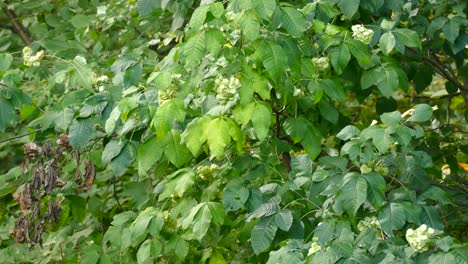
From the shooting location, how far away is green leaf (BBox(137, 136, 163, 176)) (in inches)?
155

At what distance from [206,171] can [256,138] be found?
0.89 feet

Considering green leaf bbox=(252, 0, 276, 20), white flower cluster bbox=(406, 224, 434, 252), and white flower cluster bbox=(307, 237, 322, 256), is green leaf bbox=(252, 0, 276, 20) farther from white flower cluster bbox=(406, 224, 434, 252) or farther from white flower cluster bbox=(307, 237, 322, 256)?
white flower cluster bbox=(406, 224, 434, 252)

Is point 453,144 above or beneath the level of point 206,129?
beneath

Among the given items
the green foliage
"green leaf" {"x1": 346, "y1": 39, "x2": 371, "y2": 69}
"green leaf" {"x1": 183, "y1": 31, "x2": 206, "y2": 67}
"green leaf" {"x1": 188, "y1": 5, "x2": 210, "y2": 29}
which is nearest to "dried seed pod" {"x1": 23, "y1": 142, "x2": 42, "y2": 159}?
the green foliage

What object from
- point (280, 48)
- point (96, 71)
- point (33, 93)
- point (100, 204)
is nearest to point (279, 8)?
point (280, 48)

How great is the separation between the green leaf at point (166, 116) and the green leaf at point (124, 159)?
0.42 metres

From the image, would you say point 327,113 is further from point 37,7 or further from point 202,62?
point 37,7

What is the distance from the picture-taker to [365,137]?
11.9 ft

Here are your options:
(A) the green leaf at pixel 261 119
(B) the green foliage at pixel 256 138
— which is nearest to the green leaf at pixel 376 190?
(B) the green foliage at pixel 256 138

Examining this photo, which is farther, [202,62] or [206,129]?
[202,62]

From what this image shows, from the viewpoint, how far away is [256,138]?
14.6 feet

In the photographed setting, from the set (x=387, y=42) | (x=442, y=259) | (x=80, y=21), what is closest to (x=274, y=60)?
(x=387, y=42)

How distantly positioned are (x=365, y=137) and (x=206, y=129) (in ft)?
1.84

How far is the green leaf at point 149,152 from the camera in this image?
3.94 metres
